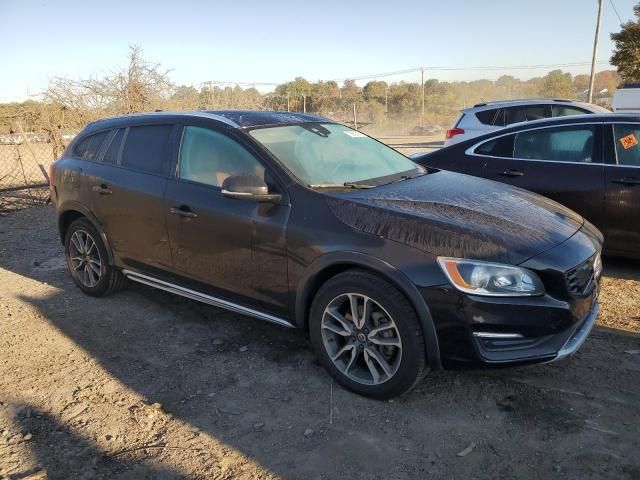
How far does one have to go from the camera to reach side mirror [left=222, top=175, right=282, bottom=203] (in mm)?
3352

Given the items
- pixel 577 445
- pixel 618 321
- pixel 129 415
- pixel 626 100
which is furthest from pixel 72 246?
pixel 626 100

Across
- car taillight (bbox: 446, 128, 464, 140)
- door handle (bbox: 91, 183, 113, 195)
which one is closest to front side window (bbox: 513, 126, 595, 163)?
door handle (bbox: 91, 183, 113, 195)

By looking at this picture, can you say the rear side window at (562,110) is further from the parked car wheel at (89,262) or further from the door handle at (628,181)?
the parked car wheel at (89,262)

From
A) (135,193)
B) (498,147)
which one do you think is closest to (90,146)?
(135,193)

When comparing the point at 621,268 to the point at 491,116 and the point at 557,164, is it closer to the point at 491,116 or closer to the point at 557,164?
the point at 557,164

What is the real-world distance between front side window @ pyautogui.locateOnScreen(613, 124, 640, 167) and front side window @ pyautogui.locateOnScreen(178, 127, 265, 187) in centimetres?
350

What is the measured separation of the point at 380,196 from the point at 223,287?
1320 mm

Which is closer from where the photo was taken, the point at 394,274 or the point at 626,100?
the point at 394,274

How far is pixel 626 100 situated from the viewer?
14125 millimetres

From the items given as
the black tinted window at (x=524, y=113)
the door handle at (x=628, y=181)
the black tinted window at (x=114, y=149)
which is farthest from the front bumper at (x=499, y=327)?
the black tinted window at (x=524, y=113)

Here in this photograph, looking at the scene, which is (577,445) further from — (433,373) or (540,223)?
(540,223)

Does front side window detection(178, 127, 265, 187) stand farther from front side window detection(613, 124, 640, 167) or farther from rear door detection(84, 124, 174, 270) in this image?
front side window detection(613, 124, 640, 167)

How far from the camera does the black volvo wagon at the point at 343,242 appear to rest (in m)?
2.79

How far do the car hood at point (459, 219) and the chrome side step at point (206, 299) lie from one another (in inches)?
34.9
